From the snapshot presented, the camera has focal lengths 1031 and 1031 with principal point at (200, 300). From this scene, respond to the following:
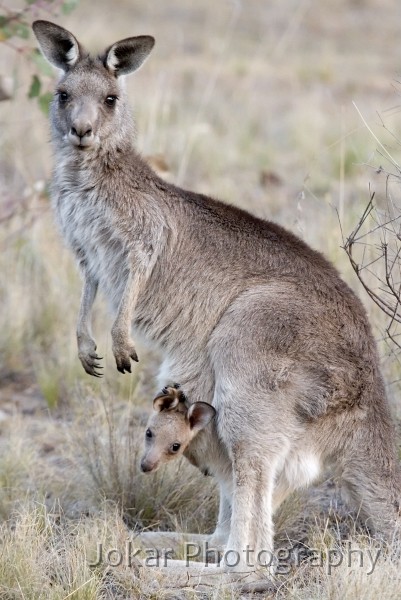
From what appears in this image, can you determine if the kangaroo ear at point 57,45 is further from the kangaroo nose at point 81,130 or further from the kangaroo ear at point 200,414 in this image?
the kangaroo ear at point 200,414

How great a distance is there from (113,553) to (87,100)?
213cm

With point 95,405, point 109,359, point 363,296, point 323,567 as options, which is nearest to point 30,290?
point 109,359

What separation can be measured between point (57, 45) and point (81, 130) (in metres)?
0.58

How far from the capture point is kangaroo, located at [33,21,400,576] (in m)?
4.50

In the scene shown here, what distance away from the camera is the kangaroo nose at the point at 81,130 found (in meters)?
4.87

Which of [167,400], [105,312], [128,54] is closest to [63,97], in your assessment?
[128,54]

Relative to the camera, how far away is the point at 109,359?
22.2 feet

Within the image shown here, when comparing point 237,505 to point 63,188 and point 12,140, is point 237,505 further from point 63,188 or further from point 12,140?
point 12,140

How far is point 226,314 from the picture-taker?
15.8 ft

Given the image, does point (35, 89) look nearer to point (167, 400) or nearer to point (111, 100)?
point (111, 100)

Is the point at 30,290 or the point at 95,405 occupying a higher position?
the point at 30,290

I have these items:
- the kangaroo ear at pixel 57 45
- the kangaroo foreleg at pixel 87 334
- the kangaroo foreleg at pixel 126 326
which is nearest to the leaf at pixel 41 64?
the kangaroo ear at pixel 57 45

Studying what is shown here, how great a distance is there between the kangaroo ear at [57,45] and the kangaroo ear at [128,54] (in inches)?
6.4

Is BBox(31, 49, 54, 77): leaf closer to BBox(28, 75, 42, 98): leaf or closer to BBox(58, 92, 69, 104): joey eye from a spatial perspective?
BBox(28, 75, 42, 98): leaf
